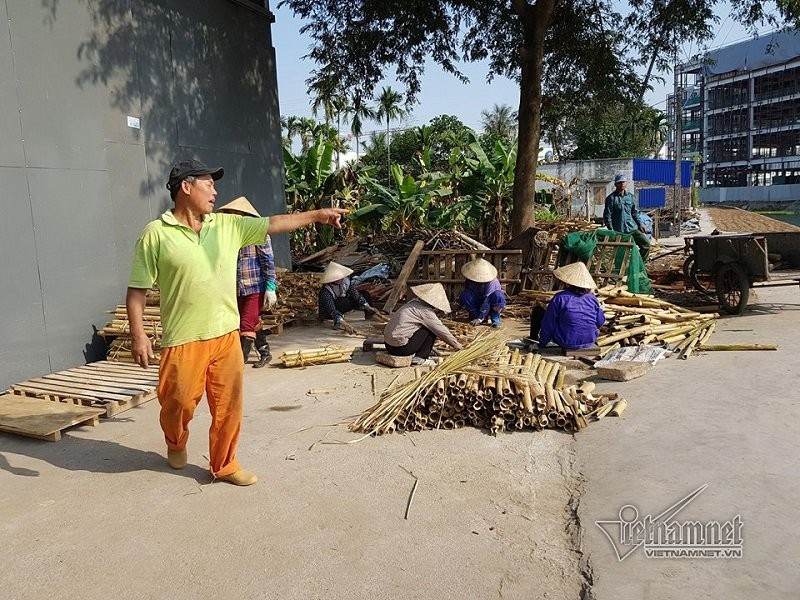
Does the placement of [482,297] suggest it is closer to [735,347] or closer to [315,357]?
[315,357]

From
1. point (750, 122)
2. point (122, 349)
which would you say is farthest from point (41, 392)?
point (750, 122)

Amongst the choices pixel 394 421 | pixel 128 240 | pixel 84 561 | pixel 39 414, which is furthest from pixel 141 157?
pixel 84 561

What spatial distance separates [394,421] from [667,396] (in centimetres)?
256

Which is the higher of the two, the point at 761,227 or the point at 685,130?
the point at 685,130

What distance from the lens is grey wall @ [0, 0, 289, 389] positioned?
22.4 ft

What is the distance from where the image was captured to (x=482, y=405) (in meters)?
5.26

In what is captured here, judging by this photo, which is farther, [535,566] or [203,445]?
[203,445]

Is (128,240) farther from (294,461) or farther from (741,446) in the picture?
(741,446)

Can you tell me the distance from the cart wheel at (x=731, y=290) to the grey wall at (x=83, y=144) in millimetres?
8100

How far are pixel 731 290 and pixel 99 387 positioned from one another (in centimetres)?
868

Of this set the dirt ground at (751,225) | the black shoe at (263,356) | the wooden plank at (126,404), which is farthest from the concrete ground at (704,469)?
the dirt ground at (751,225)

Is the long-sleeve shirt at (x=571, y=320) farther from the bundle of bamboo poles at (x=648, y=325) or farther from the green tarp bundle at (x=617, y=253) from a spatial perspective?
the green tarp bundle at (x=617, y=253)

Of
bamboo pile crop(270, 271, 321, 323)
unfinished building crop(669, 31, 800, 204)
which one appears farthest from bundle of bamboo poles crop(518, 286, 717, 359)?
unfinished building crop(669, 31, 800, 204)

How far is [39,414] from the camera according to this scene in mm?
5785
